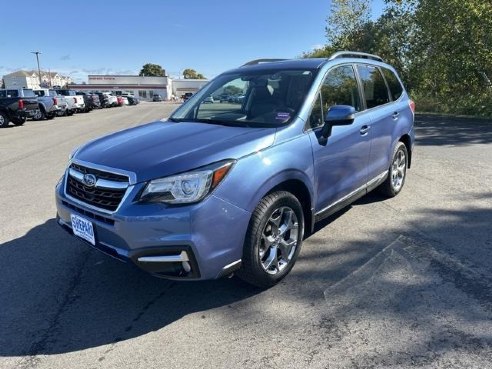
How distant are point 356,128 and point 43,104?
82.0 feet

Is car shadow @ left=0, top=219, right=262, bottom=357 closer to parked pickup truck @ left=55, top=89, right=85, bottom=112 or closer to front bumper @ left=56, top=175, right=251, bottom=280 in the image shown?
front bumper @ left=56, top=175, right=251, bottom=280

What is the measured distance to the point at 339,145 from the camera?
4.37m

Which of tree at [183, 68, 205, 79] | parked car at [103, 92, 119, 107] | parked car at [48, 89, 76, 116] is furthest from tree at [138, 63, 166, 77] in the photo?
parked car at [48, 89, 76, 116]

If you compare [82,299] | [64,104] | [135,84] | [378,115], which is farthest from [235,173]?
[135,84]

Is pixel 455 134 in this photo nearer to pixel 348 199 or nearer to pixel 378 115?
pixel 378 115

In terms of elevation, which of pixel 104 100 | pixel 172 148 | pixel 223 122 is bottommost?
pixel 104 100

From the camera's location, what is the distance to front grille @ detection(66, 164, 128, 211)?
3.21 metres

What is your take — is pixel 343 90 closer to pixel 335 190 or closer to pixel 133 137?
pixel 335 190

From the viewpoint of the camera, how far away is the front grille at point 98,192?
321 centimetres

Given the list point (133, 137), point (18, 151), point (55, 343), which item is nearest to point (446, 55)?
point (18, 151)

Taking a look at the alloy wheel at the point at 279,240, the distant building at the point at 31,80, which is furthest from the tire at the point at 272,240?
the distant building at the point at 31,80

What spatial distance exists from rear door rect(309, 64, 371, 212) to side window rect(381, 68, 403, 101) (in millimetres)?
1224

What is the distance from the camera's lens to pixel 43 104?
2573 cm

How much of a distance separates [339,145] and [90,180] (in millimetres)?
2348
